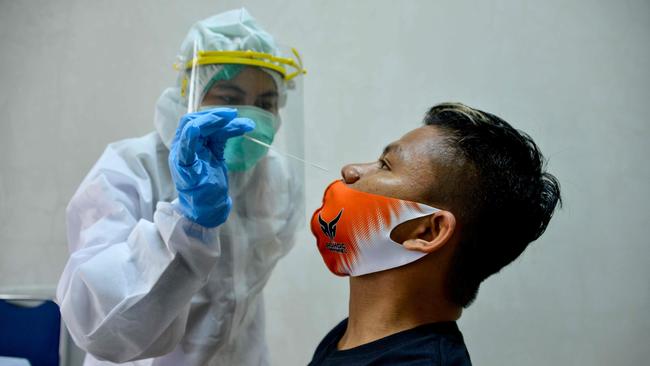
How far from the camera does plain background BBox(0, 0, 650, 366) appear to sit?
1.87 metres

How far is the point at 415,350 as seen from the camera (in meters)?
1.06

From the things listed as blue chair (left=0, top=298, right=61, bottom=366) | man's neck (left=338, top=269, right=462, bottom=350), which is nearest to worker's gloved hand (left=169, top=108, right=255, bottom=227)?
man's neck (left=338, top=269, right=462, bottom=350)

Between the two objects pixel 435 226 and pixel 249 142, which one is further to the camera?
pixel 249 142

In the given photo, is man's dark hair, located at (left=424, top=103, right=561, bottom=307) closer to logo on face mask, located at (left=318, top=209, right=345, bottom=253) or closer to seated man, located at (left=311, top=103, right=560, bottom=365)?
seated man, located at (left=311, top=103, right=560, bottom=365)

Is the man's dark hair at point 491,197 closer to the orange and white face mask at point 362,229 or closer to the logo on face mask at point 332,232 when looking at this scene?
the orange and white face mask at point 362,229

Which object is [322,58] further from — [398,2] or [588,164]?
[588,164]

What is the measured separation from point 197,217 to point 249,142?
275mm

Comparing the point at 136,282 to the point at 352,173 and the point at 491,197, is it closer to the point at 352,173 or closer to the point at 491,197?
the point at 352,173

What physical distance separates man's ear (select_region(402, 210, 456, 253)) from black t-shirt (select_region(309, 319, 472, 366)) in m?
0.15

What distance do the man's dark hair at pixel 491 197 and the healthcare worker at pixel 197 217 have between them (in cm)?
47

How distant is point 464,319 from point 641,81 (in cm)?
93

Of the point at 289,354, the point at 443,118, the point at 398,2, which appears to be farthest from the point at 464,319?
the point at 398,2

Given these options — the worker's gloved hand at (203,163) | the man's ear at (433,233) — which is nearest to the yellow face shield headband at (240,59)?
the worker's gloved hand at (203,163)

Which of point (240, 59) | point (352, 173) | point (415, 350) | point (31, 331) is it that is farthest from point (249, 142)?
point (31, 331)
